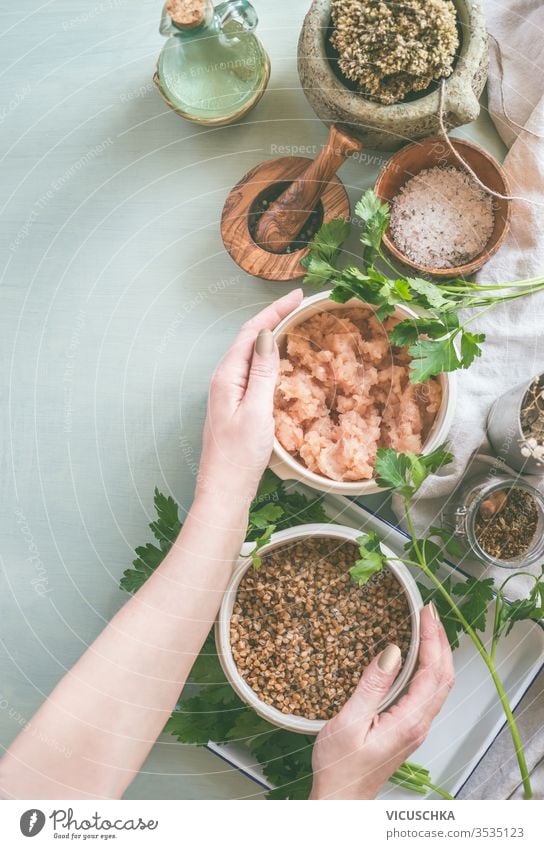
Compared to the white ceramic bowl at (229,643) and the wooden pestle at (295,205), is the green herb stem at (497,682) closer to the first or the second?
the white ceramic bowl at (229,643)

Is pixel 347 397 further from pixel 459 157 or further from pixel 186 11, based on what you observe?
pixel 186 11

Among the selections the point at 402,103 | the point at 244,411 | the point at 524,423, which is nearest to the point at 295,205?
the point at 402,103

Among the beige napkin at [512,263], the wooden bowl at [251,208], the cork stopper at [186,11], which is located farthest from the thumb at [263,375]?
the cork stopper at [186,11]

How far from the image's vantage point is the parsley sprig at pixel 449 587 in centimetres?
72

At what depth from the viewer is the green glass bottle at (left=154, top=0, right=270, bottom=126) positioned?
84cm

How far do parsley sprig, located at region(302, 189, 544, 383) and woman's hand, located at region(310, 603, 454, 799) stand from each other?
0.28m

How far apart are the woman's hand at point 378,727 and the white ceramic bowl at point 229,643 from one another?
0.01 meters

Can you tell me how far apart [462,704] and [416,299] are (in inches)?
18.7

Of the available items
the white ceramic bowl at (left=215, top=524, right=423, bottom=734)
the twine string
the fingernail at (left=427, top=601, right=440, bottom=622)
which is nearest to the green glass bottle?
the twine string

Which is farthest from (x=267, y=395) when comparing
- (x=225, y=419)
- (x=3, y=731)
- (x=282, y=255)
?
(x=3, y=731)

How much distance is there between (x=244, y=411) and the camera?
77cm

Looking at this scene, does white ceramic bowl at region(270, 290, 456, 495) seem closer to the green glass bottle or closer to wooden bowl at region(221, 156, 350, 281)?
wooden bowl at region(221, 156, 350, 281)

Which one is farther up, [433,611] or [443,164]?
[443,164]
